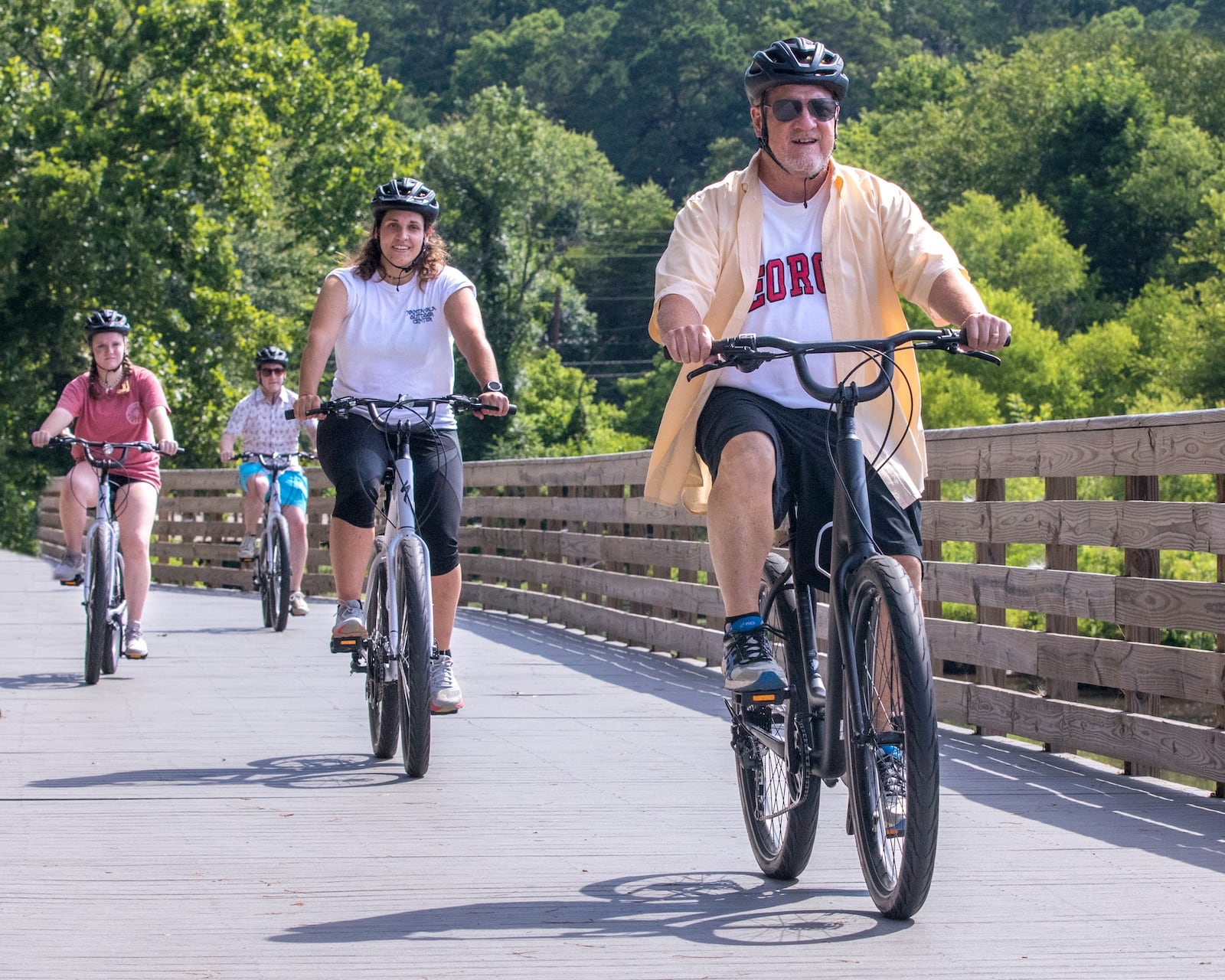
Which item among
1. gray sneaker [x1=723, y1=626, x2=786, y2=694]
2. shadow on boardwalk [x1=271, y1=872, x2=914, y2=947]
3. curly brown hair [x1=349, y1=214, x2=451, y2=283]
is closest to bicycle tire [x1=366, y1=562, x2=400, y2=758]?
curly brown hair [x1=349, y1=214, x2=451, y2=283]

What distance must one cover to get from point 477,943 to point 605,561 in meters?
8.93

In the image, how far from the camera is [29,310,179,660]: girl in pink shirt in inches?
390

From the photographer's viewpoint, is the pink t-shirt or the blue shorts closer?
the pink t-shirt

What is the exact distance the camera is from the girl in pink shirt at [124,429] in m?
9.91

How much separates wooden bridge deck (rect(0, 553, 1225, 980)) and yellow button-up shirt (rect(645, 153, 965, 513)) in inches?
41.1

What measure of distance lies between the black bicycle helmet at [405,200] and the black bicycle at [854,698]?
2760mm

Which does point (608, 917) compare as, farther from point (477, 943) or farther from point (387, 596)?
point (387, 596)

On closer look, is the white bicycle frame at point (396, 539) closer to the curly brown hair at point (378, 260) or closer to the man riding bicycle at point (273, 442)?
the curly brown hair at point (378, 260)

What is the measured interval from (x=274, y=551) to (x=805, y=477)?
9.27 m

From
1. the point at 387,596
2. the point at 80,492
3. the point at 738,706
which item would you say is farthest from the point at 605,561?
the point at 738,706

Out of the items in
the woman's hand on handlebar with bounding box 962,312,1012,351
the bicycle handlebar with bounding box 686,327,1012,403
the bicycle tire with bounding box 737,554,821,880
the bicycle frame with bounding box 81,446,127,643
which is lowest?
the bicycle tire with bounding box 737,554,821,880

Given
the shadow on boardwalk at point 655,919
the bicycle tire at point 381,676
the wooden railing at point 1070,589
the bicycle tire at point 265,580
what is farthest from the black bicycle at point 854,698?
the bicycle tire at point 265,580

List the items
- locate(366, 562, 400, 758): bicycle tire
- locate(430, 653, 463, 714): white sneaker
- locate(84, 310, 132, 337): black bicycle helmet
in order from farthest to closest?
locate(84, 310, 132, 337): black bicycle helmet → locate(430, 653, 463, 714): white sneaker → locate(366, 562, 400, 758): bicycle tire

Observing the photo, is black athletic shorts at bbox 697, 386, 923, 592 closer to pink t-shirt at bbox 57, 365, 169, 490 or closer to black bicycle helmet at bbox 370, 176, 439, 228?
black bicycle helmet at bbox 370, 176, 439, 228
